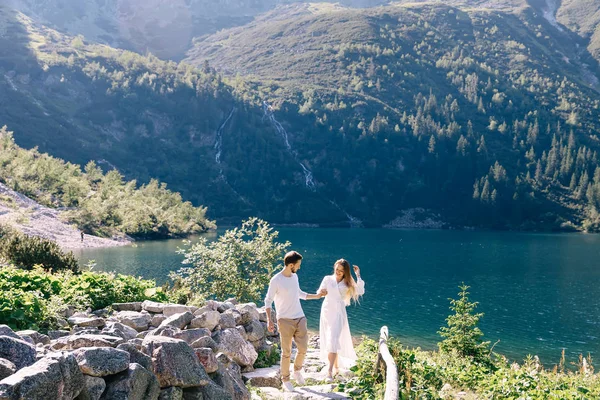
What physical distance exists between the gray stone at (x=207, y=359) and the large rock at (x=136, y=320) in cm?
384

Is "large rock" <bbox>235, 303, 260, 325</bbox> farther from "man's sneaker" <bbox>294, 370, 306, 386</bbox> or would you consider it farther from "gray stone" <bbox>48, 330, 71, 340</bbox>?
"gray stone" <bbox>48, 330, 71, 340</bbox>

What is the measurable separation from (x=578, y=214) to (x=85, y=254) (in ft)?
561

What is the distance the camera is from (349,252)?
277ft

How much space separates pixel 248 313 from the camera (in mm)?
16156

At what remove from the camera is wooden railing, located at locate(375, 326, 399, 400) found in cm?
960

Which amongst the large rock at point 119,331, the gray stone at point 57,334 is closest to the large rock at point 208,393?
the large rock at point 119,331

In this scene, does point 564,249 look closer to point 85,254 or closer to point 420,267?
point 420,267

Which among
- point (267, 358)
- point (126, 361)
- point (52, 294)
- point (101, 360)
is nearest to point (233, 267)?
point (267, 358)

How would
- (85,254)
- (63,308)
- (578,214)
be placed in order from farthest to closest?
(578,214) < (85,254) < (63,308)

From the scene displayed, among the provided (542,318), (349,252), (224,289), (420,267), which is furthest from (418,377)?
(349,252)

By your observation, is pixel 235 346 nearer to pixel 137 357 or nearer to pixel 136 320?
pixel 136 320

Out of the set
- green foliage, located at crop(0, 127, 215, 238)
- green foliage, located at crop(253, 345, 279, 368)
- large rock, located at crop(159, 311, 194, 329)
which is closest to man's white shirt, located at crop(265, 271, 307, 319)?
large rock, located at crop(159, 311, 194, 329)

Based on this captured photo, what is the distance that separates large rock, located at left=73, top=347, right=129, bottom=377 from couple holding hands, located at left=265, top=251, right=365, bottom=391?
411 centimetres

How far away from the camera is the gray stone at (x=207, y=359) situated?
10.3 meters
